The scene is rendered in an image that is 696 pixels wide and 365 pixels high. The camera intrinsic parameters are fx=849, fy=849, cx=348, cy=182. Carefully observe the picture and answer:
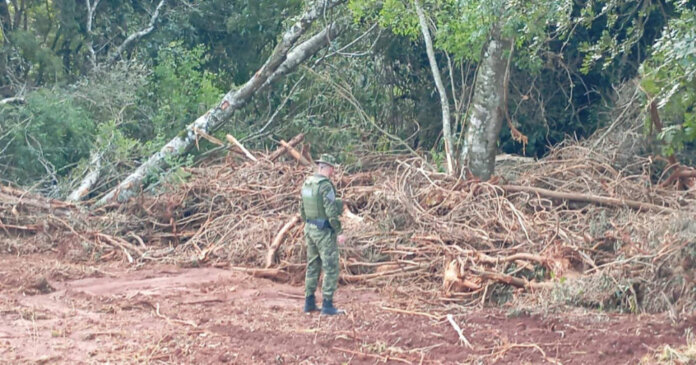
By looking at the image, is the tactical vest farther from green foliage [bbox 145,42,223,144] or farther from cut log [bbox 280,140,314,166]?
green foliage [bbox 145,42,223,144]

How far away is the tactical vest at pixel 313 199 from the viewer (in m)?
8.01

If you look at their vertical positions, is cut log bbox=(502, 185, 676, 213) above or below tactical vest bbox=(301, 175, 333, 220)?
below

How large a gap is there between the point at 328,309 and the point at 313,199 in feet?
3.43

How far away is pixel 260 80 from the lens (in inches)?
575

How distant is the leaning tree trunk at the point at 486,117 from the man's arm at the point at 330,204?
13.5 ft

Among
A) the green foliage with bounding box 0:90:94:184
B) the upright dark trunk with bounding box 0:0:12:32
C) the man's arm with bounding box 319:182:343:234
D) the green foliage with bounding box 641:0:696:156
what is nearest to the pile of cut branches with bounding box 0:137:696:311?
the green foliage with bounding box 641:0:696:156

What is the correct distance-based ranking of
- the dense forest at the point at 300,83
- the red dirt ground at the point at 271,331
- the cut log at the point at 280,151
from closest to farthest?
1. the red dirt ground at the point at 271,331
2. the dense forest at the point at 300,83
3. the cut log at the point at 280,151

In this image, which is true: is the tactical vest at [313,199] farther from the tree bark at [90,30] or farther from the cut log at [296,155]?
the tree bark at [90,30]

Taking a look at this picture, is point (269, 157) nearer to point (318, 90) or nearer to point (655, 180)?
point (318, 90)

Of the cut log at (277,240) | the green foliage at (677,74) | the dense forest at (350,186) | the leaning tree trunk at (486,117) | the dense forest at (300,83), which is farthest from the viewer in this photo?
the dense forest at (300,83)

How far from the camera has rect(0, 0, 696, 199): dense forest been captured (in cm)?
1281

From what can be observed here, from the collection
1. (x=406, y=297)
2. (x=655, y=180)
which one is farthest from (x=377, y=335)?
(x=655, y=180)

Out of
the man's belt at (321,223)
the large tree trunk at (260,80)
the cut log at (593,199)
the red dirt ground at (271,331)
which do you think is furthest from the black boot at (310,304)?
the large tree trunk at (260,80)

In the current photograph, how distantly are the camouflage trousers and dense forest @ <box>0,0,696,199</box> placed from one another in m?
3.97
